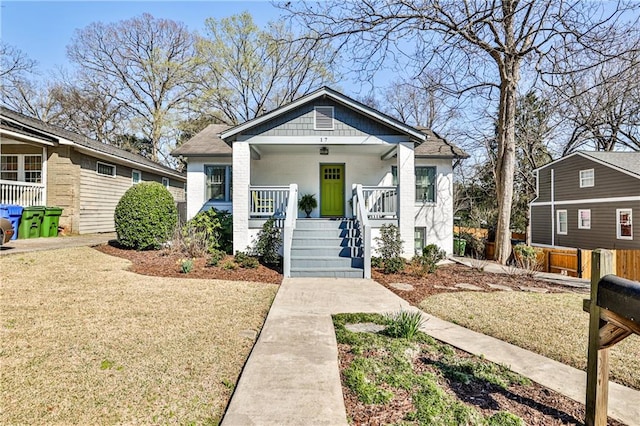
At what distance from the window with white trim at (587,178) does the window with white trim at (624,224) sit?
2154mm

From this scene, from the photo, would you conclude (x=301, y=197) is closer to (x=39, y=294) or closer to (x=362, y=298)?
(x=362, y=298)

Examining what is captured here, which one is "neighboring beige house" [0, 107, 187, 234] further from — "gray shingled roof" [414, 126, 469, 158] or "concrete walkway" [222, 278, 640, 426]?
"gray shingled roof" [414, 126, 469, 158]

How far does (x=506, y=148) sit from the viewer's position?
12820mm

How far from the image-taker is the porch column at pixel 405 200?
1080 centimetres

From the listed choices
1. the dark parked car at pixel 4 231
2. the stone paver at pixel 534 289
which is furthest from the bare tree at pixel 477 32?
the dark parked car at pixel 4 231

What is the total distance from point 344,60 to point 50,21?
10.1m

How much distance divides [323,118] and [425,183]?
5.43 meters

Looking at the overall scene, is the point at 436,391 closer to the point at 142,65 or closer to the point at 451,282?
the point at 451,282

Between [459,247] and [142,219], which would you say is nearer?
[142,219]

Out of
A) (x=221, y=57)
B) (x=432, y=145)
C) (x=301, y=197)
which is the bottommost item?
(x=301, y=197)

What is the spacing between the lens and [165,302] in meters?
5.71

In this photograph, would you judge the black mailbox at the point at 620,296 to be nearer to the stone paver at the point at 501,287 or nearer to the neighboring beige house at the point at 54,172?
the stone paver at the point at 501,287

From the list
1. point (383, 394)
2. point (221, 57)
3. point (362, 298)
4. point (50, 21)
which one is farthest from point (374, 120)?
point (221, 57)

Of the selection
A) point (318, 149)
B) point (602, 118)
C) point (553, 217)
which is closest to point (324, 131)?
point (318, 149)
